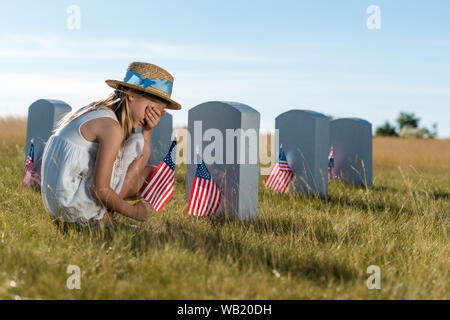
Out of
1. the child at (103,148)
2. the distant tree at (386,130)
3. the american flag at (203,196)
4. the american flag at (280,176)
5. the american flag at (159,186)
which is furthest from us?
the distant tree at (386,130)

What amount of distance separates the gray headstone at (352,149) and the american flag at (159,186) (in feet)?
16.0

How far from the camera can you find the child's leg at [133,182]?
158 inches

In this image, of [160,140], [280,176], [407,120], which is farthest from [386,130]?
[280,176]

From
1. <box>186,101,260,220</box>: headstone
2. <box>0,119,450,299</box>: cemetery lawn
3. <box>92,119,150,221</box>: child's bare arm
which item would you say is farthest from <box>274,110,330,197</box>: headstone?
<box>92,119,150,221</box>: child's bare arm

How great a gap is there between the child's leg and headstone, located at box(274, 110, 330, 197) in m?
3.03

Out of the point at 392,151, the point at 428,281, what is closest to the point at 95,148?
the point at 428,281

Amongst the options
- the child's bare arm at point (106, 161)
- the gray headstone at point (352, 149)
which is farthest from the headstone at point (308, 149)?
the child's bare arm at point (106, 161)

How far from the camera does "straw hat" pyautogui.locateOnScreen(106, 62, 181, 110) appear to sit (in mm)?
3746

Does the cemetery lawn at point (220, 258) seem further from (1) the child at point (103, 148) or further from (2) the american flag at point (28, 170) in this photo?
(2) the american flag at point (28, 170)

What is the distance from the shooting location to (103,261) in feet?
9.55

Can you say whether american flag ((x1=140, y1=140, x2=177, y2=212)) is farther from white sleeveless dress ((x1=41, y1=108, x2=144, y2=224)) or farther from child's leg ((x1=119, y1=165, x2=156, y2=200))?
white sleeveless dress ((x1=41, y1=108, x2=144, y2=224))

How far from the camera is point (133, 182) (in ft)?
13.6
